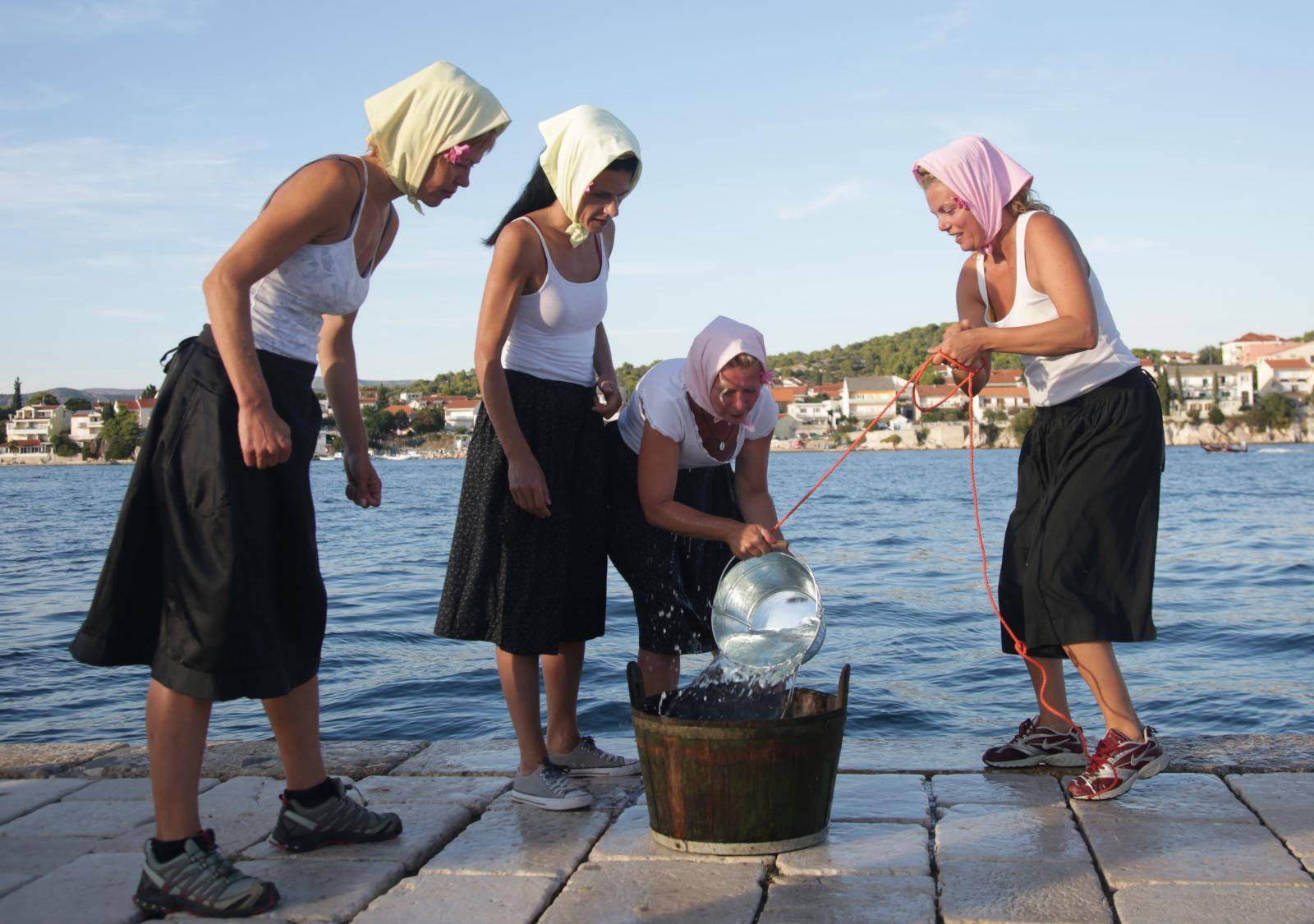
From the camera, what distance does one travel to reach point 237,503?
290 cm

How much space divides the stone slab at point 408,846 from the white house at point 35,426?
150054mm

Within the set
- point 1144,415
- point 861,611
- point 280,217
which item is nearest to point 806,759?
point 1144,415

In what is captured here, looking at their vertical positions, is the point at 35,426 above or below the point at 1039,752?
above

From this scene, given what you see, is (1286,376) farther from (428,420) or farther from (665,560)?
(665,560)

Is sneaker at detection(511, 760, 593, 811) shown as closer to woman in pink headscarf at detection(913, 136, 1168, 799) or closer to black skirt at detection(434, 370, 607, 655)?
black skirt at detection(434, 370, 607, 655)

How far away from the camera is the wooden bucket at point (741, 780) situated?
3.23 metres

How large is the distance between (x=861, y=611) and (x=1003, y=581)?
29.6ft

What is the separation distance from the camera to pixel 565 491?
3889 mm

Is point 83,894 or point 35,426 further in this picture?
point 35,426

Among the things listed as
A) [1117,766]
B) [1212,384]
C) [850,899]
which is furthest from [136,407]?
[850,899]

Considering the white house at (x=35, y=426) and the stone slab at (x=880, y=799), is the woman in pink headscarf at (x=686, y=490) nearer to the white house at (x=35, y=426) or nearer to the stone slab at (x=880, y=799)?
the stone slab at (x=880, y=799)

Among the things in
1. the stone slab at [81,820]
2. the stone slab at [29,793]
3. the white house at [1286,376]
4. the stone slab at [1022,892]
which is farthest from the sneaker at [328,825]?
the white house at [1286,376]

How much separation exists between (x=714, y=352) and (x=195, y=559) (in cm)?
156

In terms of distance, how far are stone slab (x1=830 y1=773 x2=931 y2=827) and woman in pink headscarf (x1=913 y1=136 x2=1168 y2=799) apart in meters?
0.48
